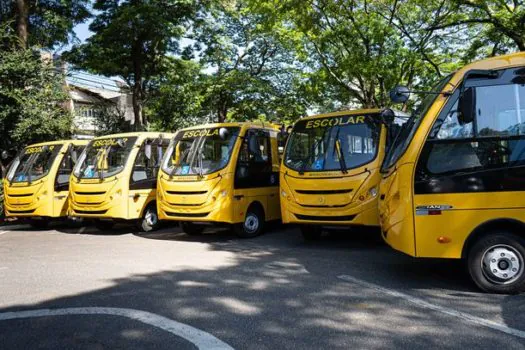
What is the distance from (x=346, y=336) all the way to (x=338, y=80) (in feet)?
53.1

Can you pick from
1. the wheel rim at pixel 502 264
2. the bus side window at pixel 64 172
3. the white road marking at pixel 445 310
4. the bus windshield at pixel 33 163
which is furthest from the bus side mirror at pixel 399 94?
the bus windshield at pixel 33 163

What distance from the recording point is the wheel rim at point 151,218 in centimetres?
1169

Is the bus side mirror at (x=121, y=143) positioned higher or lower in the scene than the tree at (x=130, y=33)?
lower

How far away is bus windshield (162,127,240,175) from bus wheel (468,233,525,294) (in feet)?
18.1

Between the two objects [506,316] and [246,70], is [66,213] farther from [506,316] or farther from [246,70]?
[246,70]

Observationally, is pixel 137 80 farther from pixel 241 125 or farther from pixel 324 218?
pixel 324 218

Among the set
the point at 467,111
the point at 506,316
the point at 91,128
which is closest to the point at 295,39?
the point at 91,128

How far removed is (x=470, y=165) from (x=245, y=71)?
2244 cm

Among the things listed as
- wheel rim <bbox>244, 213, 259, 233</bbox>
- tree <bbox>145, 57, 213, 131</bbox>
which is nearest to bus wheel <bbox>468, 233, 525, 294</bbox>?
wheel rim <bbox>244, 213, 259, 233</bbox>

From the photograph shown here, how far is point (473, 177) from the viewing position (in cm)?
554

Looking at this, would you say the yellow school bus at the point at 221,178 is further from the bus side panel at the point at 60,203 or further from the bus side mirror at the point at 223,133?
the bus side panel at the point at 60,203

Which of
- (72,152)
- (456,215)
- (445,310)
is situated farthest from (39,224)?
(445,310)

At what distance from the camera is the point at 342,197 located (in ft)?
26.9

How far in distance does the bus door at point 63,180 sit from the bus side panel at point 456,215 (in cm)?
938
